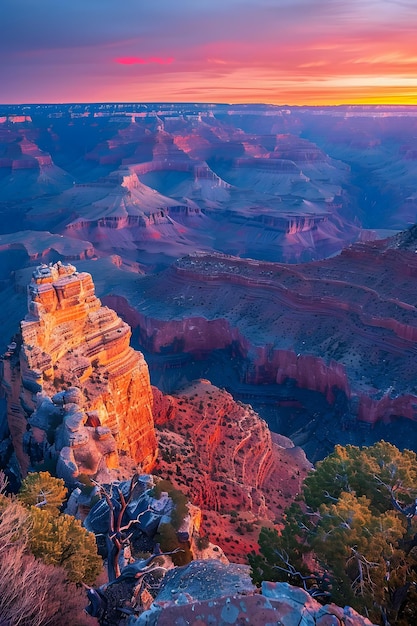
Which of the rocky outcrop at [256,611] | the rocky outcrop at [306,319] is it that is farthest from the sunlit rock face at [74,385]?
the rocky outcrop at [306,319]

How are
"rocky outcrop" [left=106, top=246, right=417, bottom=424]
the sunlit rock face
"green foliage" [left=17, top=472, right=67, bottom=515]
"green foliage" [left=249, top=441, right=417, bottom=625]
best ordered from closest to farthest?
"green foliage" [left=249, top=441, right=417, bottom=625] < "green foliage" [left=17, top=472, right=67, bottom=515] < the sunlit rock face < "rocky outcrop" [left=106, top=246, right=417, bottom=424]

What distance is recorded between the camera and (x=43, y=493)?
46.5 feet

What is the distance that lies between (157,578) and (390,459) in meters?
7.70

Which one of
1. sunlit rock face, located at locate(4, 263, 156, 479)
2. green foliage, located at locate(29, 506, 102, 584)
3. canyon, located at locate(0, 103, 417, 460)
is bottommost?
canyon, located at locate(0, 103, 417, 460)

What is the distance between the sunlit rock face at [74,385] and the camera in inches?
799

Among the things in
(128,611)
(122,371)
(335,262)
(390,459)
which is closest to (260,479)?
(122,371)

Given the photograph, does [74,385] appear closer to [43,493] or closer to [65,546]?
[43,493]

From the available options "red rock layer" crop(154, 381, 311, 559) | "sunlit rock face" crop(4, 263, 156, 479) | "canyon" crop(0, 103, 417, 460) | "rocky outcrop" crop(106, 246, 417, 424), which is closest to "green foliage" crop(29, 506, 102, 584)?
"sunlit rock face" crop(4, 263, 156, 479)

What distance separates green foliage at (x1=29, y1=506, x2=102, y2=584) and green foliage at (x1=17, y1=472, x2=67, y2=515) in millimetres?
1465

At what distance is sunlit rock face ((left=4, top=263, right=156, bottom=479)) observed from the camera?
66.6ft

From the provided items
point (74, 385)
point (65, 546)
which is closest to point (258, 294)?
point (74, 385)

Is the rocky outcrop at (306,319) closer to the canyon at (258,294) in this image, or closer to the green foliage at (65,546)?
the canyon at (258,294)

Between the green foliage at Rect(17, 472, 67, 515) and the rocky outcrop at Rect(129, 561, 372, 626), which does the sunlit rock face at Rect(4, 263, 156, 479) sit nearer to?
the green foliage at Rect(17, 472, 67, 515)

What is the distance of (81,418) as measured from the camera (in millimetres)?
20062
